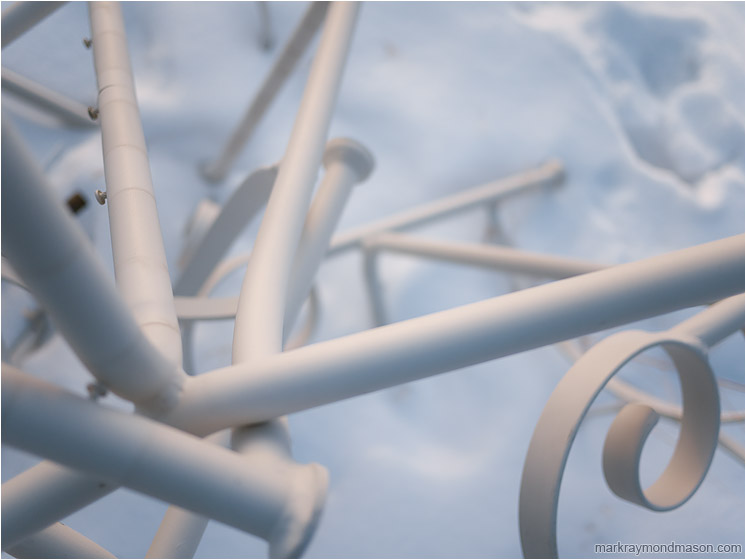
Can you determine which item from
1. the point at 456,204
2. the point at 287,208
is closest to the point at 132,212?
the point at 287,208

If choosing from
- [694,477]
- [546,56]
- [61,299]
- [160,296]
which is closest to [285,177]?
[160,296]

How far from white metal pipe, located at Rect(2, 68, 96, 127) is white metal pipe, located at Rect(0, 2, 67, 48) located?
69cm

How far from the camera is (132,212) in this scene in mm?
2281

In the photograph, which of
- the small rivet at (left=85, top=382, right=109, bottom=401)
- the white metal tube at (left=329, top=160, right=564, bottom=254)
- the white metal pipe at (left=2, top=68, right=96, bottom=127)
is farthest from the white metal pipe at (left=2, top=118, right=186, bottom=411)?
the white metal tube at (left=329, top=160, right=564, bottom=254)

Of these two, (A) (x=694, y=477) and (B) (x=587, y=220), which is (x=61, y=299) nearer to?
(A) (x=694, y=477)

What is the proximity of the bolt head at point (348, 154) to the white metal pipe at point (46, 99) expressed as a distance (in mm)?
1758

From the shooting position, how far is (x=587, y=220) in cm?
677

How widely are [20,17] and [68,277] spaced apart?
298 centimetres

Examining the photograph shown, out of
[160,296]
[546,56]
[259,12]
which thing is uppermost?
[546,56]

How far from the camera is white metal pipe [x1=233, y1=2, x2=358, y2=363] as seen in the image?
2.25 metres

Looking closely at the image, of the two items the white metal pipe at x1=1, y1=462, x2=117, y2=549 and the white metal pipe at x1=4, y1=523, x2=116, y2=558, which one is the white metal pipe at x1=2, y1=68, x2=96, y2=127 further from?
the white metal pipe at x1=1, y1=462, x2=117, y2=549

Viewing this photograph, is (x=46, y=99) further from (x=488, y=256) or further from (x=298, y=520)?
(x=298, y=520)

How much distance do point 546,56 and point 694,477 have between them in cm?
546

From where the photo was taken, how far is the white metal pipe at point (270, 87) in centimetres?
500
